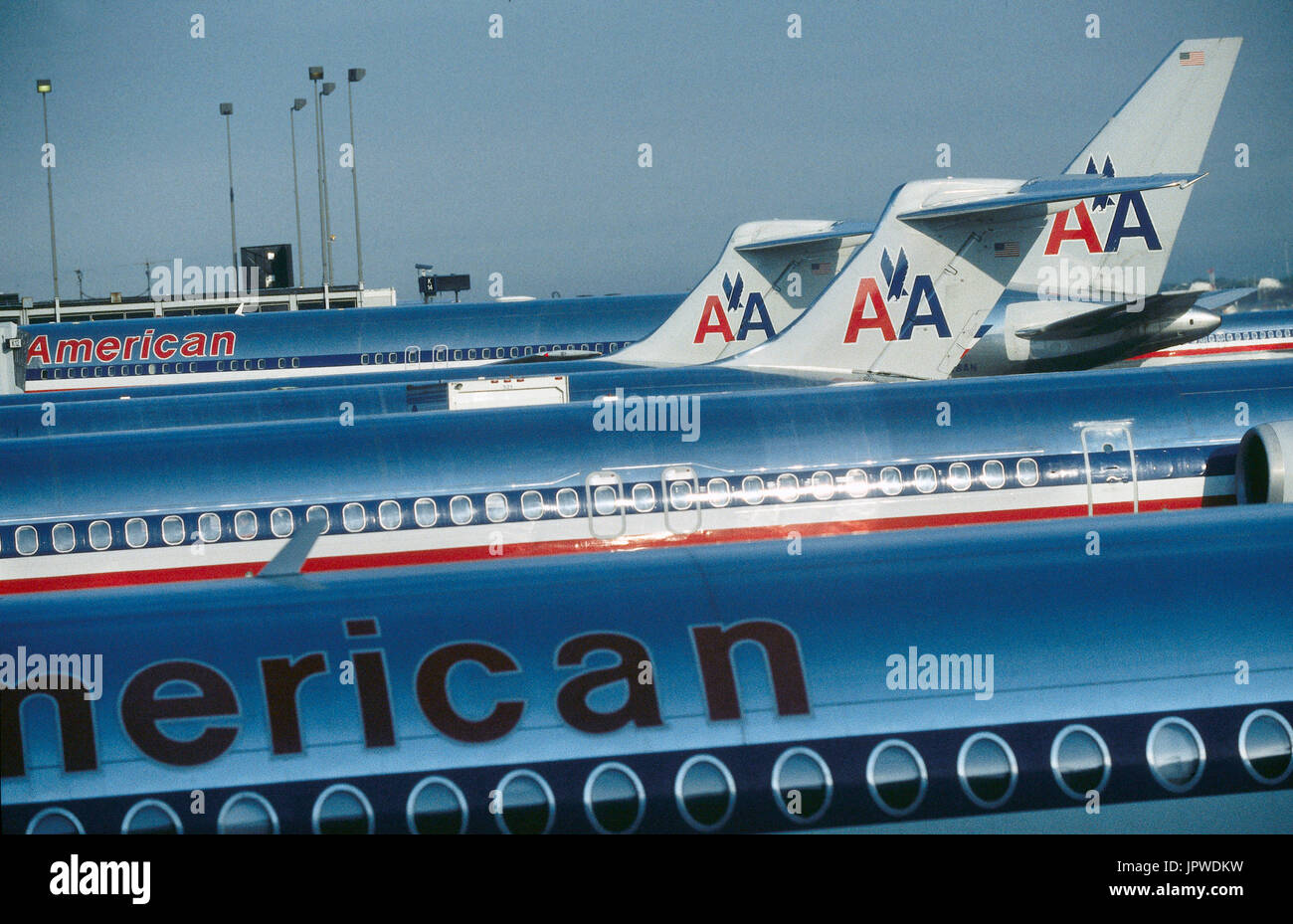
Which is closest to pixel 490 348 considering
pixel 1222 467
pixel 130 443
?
pixel 130 443

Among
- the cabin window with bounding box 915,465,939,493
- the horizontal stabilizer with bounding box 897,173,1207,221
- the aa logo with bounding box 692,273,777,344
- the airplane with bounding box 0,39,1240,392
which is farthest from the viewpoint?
the aa logo with bounding box 692,273,777,344

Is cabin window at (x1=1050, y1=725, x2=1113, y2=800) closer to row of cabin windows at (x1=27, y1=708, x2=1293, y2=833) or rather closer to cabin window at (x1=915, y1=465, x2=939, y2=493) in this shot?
row of cabin windows at (x1=27, y1=708, x2=1293, y2=833)

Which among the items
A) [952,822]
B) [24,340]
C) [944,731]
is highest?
[24,340]

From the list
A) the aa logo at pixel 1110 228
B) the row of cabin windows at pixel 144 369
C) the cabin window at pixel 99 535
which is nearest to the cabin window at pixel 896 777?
the cabin window at pixel 99 535

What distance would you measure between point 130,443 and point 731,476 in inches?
283

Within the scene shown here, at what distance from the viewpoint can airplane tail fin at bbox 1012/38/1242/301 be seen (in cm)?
2206

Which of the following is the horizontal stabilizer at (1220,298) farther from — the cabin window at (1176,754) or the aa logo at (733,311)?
the cabin window at (1176,754)

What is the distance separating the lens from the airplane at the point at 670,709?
6117mm

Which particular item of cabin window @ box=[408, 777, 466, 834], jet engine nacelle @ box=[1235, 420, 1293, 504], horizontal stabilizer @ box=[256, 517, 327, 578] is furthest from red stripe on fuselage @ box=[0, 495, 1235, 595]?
cabin window @ box=[408, 777, 466, 834]

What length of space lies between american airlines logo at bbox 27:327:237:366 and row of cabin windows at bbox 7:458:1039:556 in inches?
894
